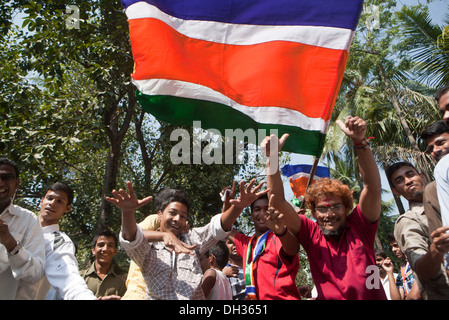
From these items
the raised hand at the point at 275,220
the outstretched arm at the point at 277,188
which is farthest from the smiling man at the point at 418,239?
the raised hand at the point at 275,220

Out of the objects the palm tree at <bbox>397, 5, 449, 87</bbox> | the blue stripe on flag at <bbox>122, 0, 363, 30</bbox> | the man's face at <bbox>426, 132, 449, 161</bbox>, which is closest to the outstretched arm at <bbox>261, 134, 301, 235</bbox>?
the man's face at <bbox>426, 132, 449, 161</bbox>

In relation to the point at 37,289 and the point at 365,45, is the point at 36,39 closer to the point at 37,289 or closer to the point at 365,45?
the point at 37,289

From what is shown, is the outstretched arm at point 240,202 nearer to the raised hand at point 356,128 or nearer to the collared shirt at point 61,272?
the raised hand at point 356,128

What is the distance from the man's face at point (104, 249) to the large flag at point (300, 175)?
2.46 metres

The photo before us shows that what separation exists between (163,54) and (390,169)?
7.22 ft

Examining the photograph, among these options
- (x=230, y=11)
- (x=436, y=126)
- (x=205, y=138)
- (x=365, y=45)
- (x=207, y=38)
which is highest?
(x=365, y=45)

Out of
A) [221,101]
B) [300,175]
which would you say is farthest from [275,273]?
[300,175]

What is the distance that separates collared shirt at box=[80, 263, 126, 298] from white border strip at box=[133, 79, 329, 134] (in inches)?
79.6

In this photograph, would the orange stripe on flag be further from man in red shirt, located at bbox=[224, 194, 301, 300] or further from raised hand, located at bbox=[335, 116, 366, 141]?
raised hand, located at bbox=[335, 116, 366, 141]

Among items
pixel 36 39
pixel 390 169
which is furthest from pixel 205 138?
pixel 390 169

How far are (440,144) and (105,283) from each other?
340 cm

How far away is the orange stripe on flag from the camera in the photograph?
4008 millimetres

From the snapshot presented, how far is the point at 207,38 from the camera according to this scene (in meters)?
4.21

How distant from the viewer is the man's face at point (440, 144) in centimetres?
316
